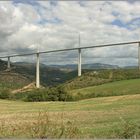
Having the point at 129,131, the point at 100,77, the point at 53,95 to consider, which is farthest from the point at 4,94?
the point at 129,131

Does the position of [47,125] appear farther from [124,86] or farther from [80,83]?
[80,83]

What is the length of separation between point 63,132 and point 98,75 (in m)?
139

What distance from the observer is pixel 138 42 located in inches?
5635

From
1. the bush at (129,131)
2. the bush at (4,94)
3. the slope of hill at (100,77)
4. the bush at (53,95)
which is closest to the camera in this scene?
the bush at (129,131)

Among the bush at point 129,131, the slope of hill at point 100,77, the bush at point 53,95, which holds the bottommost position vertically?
the bush at point 129,131

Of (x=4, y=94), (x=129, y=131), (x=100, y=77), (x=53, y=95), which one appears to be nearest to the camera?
(x=129, y=131)

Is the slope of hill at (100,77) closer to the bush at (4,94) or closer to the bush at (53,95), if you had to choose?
the bush at (4,94)

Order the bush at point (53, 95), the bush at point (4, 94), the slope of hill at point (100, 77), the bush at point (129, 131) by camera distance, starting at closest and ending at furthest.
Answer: the bush at point (129, 131)
the bush at point (53, 95)
the bush at point (4, 94)
the slope of hill at point (100, 77)

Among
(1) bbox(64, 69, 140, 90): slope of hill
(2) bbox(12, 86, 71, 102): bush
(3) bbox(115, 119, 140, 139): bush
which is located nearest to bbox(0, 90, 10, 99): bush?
(2) bbox(12, 86, 71, 102): bush

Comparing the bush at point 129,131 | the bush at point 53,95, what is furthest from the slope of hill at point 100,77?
the bush at point 129,131

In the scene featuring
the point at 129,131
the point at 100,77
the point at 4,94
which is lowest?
the point at 129,131

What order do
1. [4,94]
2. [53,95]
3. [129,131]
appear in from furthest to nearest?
1. [4,94]
2. [53,95]
3. [129,131]

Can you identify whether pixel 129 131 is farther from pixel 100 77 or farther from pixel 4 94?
pixel 100 77

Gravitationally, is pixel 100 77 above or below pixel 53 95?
above
